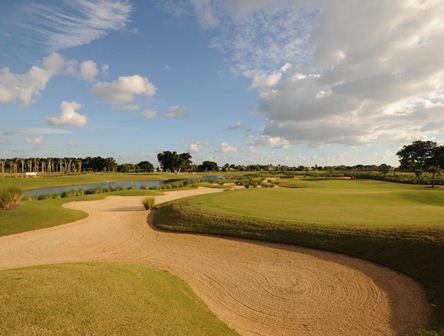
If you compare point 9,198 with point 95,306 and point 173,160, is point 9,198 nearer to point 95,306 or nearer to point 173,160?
point 95,306

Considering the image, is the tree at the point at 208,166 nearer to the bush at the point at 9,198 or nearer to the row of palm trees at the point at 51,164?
the row of palm trees at the point at 51,164

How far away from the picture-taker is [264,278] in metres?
9.73

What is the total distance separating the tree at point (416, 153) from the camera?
3152 inches

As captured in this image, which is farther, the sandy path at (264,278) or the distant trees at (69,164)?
the distant trees at (69,164)

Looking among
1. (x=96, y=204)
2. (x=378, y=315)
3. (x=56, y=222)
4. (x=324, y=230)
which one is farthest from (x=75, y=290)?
(x=96, y=204)

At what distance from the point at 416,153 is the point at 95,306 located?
9822 centimetres

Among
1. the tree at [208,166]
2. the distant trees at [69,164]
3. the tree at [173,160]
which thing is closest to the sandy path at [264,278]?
the tree at [173,160]

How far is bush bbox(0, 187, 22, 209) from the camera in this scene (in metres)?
19.7

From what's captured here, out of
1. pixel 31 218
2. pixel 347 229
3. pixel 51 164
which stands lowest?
pixel 31 218

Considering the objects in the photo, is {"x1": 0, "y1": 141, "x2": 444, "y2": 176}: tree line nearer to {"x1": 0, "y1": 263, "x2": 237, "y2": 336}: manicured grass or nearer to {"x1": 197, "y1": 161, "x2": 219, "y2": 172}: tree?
{"x1": 197, "y1": 161, "x2": 219, "y2": 172}: tree

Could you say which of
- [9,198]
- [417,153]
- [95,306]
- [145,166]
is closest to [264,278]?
[95,306]

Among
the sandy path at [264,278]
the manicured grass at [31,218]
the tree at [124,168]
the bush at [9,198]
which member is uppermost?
the tree at [124,168]

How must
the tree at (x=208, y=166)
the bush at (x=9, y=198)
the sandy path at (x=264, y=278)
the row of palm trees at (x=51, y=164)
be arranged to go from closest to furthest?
1. the sandy path at (x=264, y=278)
2. the bush at (x=9, y=198)
3. the row of palm trees at (x=51, y=164)
4. the tree at (x=208, y=166)

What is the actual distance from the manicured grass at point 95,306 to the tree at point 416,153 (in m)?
90.7
